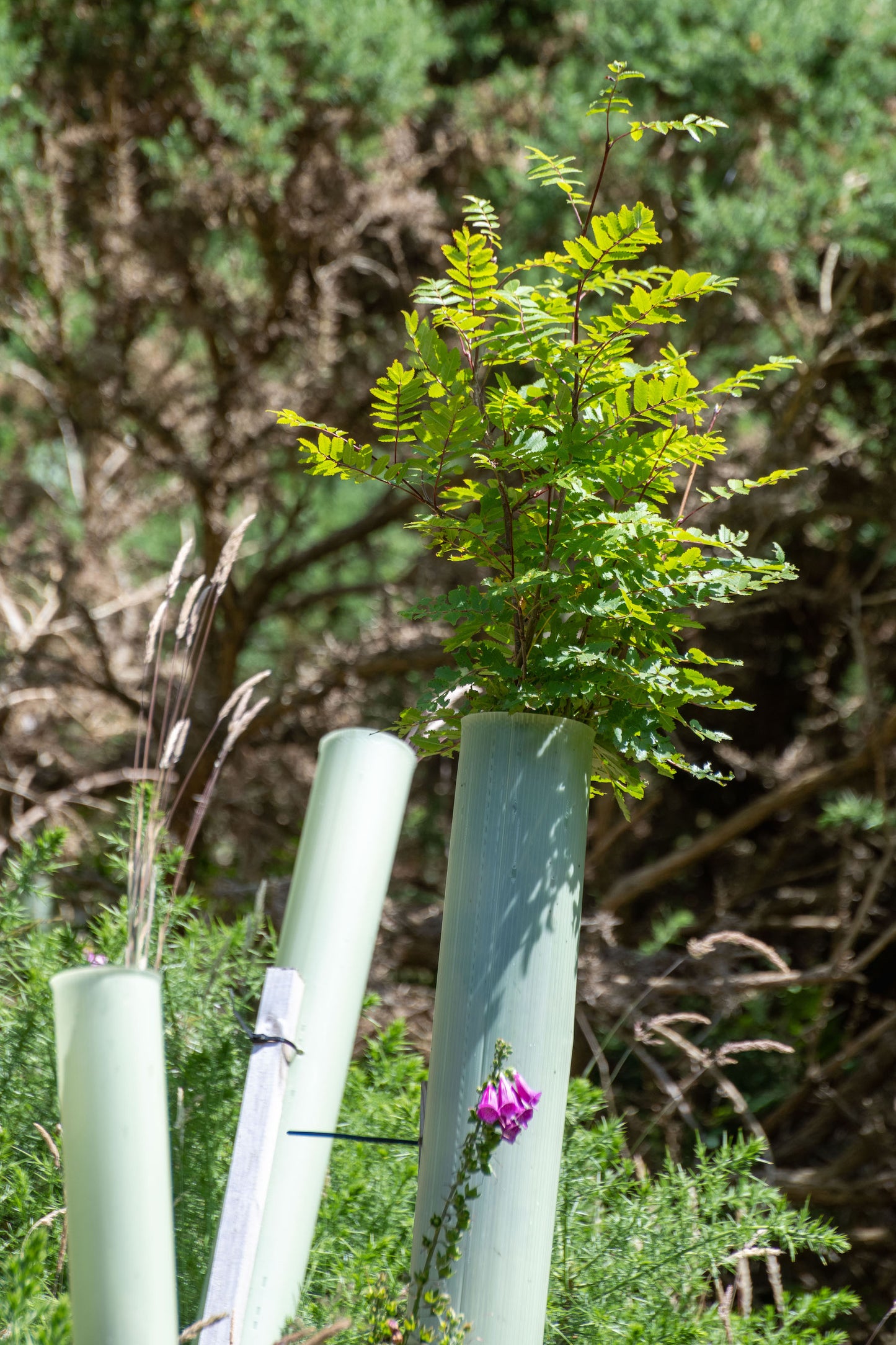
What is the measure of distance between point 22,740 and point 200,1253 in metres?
3.76

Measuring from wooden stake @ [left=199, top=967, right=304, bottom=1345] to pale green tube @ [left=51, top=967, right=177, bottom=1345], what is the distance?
0.24 m

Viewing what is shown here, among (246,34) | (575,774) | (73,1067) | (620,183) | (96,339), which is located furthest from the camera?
(96,339)

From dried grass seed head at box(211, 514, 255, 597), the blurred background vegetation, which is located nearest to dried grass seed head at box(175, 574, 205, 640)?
dried grass seed head at box(211, 514, 255, 597)

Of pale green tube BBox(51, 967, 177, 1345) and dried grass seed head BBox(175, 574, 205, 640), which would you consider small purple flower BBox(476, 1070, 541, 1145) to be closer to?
pale green tube BBox(51, 967, 177, 1345)

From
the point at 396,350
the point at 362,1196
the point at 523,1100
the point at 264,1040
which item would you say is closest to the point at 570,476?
the point at 523,1100

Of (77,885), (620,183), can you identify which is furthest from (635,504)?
(620,183)

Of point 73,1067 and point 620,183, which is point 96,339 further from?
point 73,1067

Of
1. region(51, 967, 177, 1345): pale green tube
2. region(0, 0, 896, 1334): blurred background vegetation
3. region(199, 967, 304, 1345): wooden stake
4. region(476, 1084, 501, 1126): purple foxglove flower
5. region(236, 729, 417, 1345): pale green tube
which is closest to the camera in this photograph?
region(51, 967, 177, 1345): pale green tube

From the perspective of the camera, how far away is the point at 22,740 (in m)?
4.88

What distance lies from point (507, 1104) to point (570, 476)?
62 cm

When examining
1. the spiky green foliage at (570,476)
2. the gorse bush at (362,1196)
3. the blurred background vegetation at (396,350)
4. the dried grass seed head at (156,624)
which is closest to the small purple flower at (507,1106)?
the gorse bush at (362,1196)

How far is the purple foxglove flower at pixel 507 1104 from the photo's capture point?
1.10 metres

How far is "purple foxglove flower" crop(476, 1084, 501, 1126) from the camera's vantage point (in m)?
1.09

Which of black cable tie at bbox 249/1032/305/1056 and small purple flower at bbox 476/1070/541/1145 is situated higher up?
black cable tie at bbox 249/1032/305/1056
